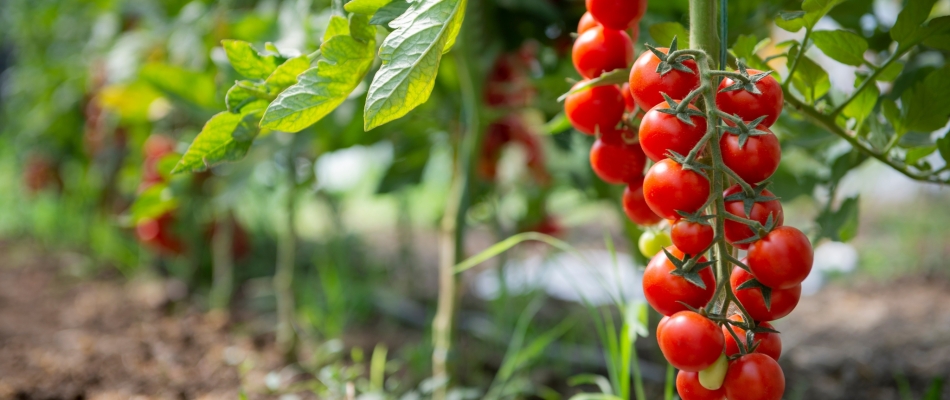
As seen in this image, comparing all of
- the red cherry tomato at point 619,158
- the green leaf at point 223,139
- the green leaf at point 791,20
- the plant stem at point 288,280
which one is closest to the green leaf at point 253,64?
the green leaf at point 223,139

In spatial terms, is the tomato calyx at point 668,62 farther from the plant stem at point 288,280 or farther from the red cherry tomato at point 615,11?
the plant stem at point 288,280

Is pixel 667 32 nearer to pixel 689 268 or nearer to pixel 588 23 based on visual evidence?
pixel 588 23

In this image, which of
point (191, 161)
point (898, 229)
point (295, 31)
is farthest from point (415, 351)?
point (898, 229)

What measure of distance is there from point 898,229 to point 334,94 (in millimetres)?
2545

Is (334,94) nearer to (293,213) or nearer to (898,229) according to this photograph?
(293,213)

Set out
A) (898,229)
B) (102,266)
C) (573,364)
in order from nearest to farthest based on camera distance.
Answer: (573,364) < (102,266) < (898,229)

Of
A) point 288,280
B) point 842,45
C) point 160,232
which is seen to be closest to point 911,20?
point 842,45

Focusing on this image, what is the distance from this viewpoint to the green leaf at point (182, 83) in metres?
0.97

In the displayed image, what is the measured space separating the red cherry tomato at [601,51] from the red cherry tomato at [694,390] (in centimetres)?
20

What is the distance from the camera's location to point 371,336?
1273mm

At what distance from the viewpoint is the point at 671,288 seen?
1.18 ft

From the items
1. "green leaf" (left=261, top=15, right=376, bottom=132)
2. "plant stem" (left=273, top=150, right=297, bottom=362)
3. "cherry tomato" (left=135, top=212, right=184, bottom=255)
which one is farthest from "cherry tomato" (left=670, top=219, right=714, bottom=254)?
"cherry tomato" (left=135, top=212, right=184, bottom=255)

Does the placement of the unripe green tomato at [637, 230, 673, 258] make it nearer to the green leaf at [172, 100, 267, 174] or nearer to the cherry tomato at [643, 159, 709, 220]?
the cherry tomato at [643, 159, 709, 220]

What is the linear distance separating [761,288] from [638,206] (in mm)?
108
